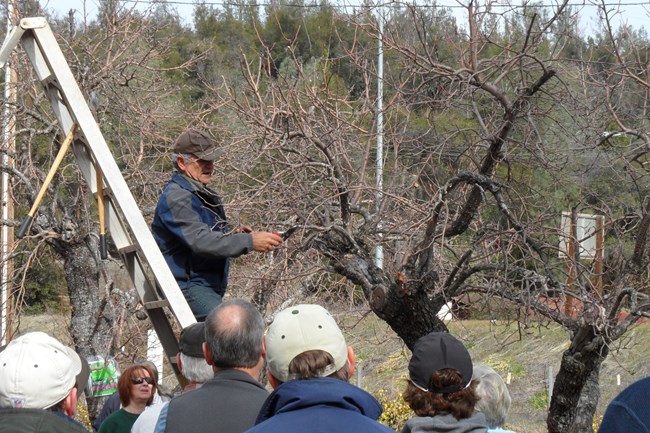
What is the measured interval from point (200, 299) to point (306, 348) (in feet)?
7.69

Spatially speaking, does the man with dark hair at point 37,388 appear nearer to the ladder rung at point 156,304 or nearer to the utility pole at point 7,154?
the ladder rung at point 156,304

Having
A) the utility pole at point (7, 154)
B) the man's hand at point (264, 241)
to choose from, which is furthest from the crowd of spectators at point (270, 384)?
the utility pole at point (7, 154)

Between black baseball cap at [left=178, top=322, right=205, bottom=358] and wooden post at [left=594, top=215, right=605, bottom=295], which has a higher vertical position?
black baseball cap at [left=178, top=322, right=205, bottom=358]

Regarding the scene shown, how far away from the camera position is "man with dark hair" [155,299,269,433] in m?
3.31

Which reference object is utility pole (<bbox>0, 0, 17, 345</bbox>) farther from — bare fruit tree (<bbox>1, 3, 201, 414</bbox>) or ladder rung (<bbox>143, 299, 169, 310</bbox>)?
ladder rung (<bbox>143, 299, 169, 310</bbox>)

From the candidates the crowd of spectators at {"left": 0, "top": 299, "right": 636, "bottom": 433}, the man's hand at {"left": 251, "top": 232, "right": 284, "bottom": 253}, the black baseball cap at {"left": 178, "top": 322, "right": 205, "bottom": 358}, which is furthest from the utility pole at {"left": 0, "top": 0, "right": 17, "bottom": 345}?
the crowd of spectators at {"left": 0, "top": 299, "right": 636, "bottom": 433}

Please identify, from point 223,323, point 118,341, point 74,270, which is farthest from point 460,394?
point 74,270

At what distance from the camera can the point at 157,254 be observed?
15.9ft

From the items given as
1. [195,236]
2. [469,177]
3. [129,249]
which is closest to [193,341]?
[195,236]

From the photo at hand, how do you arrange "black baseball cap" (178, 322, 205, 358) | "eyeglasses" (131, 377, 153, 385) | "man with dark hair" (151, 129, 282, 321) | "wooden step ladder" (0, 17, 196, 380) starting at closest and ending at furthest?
"black baseball cap" (178, 322, 205, 358) < "wooden step ladder" (0, 17, 196, 380) < "man with dark hair" (151, 129, 282, 321) < "eyeglasses" (131, 377, 153, 385)

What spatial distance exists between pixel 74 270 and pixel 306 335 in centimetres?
990

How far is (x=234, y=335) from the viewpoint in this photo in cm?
331

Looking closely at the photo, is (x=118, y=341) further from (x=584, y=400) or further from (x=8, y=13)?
(x=584, y=400)

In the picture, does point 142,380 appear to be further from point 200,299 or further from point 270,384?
point 270,384
